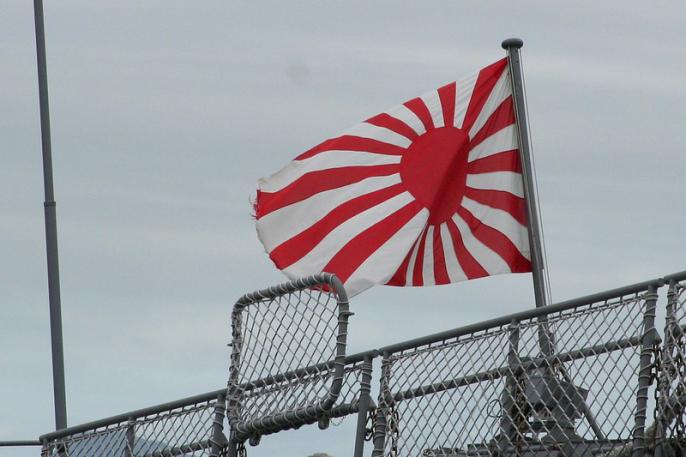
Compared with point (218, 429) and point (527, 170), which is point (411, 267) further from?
point (218, 429)

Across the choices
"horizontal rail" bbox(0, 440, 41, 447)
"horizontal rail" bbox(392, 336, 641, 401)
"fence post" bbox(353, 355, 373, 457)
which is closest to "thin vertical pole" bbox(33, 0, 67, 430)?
"horizontal rail" bbox(0, 440, 41, 447)

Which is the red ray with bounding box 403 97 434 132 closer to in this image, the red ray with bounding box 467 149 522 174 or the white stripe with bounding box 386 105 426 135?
the white stripe with bounding box 386 105 426 135

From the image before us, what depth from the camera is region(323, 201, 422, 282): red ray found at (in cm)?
1170

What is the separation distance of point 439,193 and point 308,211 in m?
1.03

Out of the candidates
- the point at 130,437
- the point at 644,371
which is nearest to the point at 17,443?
the point at 130,437

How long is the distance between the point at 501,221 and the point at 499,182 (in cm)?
39

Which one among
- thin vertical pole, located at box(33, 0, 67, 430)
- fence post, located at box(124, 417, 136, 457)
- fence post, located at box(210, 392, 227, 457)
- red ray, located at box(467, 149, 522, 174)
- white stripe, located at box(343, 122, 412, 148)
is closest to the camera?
fence post, located at box(210, 392, 227, 457)

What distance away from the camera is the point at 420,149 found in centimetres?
1265

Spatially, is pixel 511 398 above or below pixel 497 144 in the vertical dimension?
below

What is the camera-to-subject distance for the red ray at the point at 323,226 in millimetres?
11930

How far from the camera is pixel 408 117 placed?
12.8 m

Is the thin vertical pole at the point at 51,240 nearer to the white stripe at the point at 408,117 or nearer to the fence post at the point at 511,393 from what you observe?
the white stripe at the point at 408,117

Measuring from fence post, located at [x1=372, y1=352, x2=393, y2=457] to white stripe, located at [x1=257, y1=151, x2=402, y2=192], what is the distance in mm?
4953

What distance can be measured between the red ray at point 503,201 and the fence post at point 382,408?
4.78m
